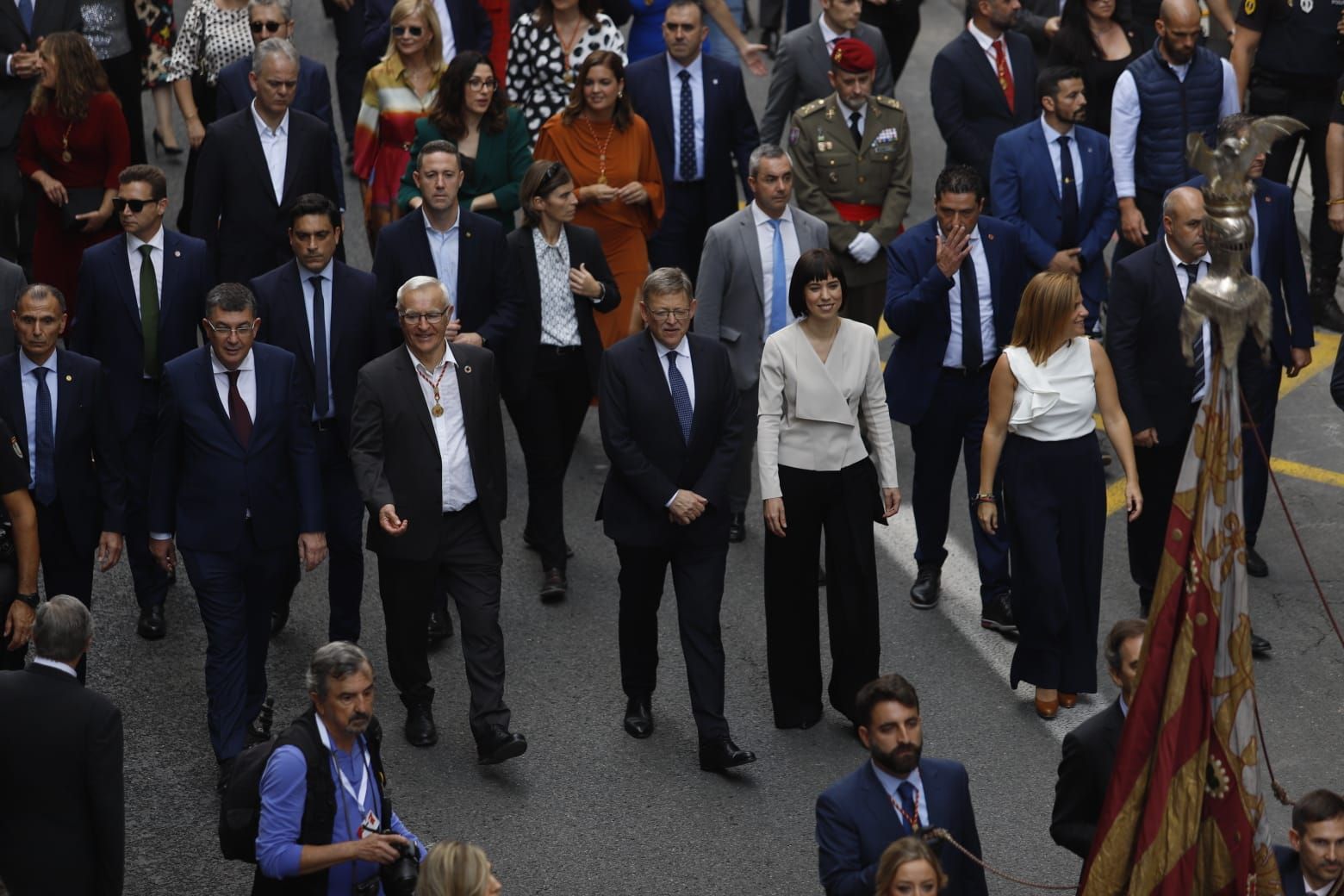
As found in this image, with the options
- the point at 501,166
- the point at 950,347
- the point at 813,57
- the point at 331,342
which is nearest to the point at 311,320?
the point at 331,342

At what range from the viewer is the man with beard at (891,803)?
6883 mm

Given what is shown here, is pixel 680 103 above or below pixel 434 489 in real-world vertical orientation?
above

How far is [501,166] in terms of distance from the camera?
11844 millimetres

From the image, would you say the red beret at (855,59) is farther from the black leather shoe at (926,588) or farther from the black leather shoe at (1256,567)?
the black leather shoe at (1256,567)

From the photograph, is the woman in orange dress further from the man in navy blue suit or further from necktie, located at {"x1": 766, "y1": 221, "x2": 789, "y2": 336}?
the man in navy blue suit

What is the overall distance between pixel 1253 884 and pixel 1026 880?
7.19 ft

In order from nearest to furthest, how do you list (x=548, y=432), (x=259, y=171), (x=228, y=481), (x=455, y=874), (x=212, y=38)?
(x=455, y=874), (x=228, y=481), (x=548, y=432), (x=259, y=171), (x=212, y=38)

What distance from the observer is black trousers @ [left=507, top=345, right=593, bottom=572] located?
10891 millimetres

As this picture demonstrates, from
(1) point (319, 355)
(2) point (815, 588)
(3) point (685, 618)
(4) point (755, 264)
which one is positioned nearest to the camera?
(3) point (685, 618)

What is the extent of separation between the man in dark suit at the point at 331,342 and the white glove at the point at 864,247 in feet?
9.85

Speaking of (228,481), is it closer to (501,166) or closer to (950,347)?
(501,166)

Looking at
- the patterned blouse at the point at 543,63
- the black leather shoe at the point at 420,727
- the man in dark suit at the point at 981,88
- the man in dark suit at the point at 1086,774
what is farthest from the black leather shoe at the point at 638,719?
the man in dark suit at the point at 981,88

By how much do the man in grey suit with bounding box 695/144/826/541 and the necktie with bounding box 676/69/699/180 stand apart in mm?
1721

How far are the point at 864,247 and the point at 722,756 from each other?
369cm
